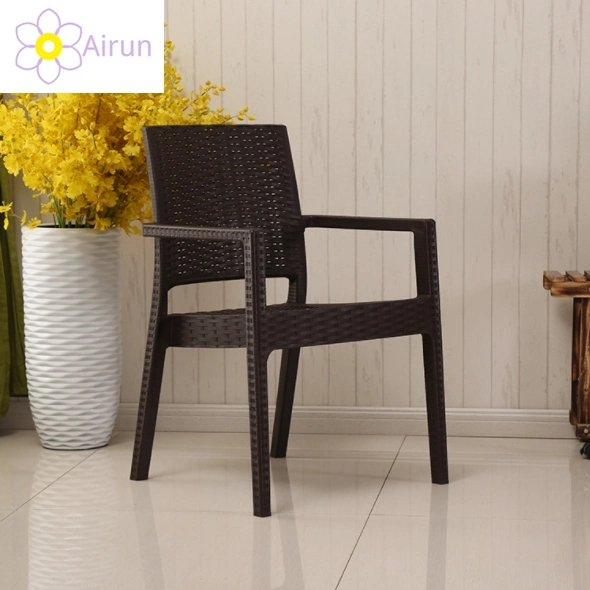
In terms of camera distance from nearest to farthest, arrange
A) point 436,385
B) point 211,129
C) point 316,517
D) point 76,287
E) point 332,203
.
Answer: point 316,517 → point 436,385 → point 211,129 → point 76,287 → point 332,203

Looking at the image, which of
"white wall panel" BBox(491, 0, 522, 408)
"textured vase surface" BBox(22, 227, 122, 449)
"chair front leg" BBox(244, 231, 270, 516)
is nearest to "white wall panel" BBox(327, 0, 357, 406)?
"white wall panel" BBox(491, 0, 522, 408)

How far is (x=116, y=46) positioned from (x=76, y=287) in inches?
31.3

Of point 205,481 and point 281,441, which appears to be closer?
point 205,481

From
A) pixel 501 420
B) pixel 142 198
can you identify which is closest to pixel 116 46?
pixel 142 198

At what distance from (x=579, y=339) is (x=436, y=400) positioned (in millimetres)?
500

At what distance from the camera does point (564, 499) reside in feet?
7.49

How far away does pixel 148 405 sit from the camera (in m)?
2.40

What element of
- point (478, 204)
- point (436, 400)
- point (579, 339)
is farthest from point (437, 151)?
point (436, 400)

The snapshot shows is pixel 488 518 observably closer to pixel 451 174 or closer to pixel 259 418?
pixel 259 418

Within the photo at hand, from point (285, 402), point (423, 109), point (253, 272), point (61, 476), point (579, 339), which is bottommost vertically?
point (61, 476)

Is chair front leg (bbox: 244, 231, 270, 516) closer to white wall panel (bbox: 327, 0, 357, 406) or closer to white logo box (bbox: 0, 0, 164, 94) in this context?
white wall panel (bbox: 327, 0, 357, 406)

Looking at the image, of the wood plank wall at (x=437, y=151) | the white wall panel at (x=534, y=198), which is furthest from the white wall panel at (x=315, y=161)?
the white wall panel at (x=534, y=198)

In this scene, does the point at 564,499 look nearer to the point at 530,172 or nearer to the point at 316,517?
the point at 316,517

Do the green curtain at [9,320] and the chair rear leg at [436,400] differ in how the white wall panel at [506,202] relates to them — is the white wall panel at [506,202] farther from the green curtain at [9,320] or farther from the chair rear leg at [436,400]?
the green curtain at [9,320]
